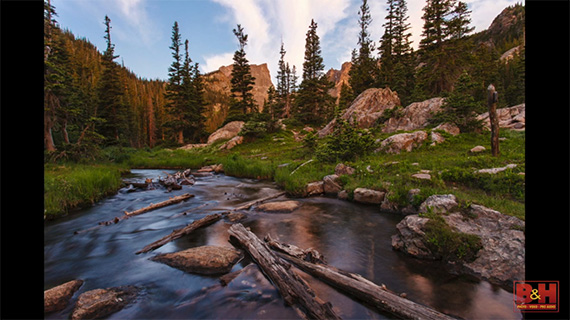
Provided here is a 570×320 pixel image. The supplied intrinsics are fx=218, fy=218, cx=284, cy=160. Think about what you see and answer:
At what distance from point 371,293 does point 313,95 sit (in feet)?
135

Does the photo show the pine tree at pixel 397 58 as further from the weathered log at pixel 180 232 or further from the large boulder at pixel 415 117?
the weathered log at pixel 180 232

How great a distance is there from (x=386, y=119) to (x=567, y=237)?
28.1m

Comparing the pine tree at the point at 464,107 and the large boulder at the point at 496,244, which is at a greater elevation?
the pine tree at the point at 464,107

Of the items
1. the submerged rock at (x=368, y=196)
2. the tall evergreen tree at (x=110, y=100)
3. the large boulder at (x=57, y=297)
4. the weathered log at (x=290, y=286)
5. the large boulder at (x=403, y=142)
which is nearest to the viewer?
the weathered log at (x=290, y=286)

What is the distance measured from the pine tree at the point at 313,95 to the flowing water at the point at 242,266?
34.5 m

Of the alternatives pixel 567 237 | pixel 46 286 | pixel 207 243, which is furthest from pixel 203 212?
pixel 567 237

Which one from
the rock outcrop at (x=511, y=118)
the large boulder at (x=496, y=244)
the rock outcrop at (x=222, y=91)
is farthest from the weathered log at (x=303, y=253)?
the rock outcrop at (x=222, y=91)

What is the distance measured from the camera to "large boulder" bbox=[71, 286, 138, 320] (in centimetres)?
349

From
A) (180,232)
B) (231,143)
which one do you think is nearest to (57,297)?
(180,232)

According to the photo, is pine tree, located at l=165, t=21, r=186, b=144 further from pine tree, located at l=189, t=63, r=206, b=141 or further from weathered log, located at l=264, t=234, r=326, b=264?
weathered log, located at l=264, t=234, r=326, b=264

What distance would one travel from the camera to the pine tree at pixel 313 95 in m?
42.3

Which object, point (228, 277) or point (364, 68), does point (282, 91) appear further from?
point (228, 277)

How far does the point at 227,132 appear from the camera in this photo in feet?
129

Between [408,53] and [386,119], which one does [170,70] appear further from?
[408,53]
